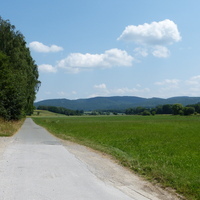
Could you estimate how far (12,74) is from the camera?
28.9 m

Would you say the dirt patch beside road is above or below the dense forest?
below

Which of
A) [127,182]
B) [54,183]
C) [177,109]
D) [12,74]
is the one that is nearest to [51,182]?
[54,183]

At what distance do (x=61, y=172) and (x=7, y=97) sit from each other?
24.6 meters

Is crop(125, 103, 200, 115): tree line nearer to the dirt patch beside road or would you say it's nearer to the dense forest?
the dense forest

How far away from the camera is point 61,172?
306 inches

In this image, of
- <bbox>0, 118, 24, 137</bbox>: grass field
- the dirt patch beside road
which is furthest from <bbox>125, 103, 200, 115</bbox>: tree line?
the dirt patch beside road

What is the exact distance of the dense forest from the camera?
27.5 metres

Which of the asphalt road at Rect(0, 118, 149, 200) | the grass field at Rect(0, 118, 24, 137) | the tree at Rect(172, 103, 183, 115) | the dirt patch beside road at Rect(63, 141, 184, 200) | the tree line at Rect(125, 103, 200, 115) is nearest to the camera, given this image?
the asphalt road at Rect(0, 118, 149, 200)

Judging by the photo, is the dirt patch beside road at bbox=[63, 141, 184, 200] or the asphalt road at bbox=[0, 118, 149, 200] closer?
the asphalt road at bbox=[0, 118, 149, 200]

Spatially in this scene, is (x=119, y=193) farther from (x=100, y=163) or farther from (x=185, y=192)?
(x=100, y=163)

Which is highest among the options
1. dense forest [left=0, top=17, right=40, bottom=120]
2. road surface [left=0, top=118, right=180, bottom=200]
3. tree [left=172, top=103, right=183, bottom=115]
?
dense forest [left=0, top=17, right=40, bottom=120]

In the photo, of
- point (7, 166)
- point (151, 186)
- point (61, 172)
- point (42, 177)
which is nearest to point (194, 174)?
point (151, 186)

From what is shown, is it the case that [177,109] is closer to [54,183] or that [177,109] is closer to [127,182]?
[127,182]

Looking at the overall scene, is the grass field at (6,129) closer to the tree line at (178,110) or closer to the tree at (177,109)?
the tree line at (178,110)
